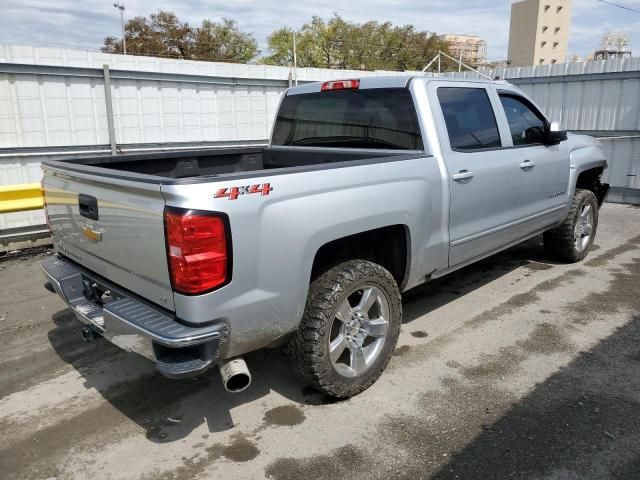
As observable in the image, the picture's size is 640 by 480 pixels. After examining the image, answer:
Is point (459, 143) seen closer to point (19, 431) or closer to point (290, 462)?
point (290, 462)

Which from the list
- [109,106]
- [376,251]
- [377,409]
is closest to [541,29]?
[109,106]

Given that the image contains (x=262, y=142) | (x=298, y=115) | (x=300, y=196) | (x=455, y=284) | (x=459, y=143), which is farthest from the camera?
(x=262, y=142)

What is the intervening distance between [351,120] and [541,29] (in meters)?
95.8

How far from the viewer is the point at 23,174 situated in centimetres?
720

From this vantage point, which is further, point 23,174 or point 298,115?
point 23,174

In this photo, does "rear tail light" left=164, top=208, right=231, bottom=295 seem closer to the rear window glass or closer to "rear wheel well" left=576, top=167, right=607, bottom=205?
the rear window glass

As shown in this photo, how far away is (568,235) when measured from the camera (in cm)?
568

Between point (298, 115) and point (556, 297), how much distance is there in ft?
9.68

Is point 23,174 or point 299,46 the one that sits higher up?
point 299,46

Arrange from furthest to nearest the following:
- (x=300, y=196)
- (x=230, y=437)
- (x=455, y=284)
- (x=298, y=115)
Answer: (x=455, y=284) → (x=298, y=115) → (x=230, y=437) → (x=300, y=196)

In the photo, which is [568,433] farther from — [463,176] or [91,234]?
[91,234]

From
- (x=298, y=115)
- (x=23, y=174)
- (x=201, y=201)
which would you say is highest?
(x=298, y=115)

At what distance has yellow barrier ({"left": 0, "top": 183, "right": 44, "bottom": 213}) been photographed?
6.50 m

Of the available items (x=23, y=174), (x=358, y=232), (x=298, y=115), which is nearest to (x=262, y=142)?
(x=23, y=174)
